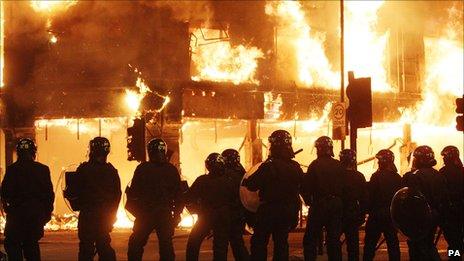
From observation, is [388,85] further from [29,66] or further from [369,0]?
[29,66]

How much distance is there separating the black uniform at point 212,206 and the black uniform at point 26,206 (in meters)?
2.21

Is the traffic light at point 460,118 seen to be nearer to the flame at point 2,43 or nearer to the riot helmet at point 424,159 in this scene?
the riot helmet at point 424,159

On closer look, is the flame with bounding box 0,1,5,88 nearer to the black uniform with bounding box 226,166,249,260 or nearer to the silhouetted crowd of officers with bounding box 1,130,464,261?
the silhouetted crowd of officers with bounding box 1,130,464,261

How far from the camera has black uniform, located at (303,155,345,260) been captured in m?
11.6

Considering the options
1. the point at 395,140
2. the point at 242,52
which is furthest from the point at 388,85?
the point at 242,52

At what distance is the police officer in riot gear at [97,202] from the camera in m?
11.2

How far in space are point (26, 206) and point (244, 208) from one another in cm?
310

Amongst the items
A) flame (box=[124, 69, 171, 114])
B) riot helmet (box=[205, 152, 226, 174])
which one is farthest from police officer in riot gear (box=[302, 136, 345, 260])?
flame (box=[124, 69, 171, 114])

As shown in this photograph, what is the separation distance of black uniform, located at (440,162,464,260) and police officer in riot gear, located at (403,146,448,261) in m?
0.25

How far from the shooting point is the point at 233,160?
13.2 metres

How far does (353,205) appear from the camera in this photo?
12.5m

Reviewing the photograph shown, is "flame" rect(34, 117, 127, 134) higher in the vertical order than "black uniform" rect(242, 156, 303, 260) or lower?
higher

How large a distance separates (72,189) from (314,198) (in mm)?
3219

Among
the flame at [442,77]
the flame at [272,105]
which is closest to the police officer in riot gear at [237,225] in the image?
the flame at [272,105]
